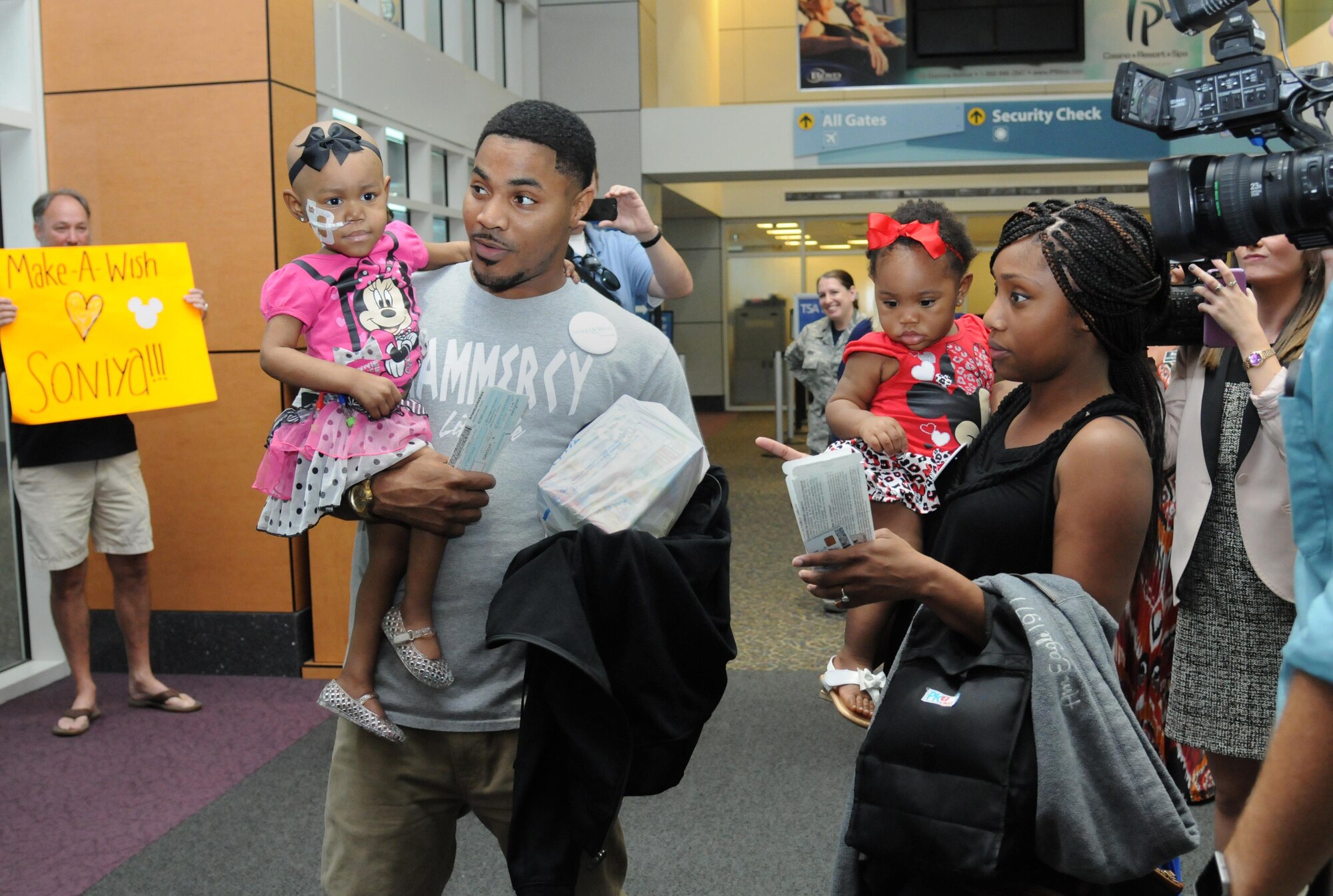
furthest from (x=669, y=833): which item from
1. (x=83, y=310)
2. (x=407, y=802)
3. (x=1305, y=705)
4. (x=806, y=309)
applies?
(x=806, y=309)

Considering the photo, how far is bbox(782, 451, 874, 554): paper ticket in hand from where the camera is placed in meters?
1.48

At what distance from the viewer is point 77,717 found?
4.69m

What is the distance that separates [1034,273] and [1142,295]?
0.18 metres

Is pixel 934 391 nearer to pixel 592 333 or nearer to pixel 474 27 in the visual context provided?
pixel 592 333

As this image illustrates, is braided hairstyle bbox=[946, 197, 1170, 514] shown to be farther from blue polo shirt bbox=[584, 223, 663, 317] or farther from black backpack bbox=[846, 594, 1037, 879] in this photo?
blue polo shirt bbox=[584, 223, 663, 317]

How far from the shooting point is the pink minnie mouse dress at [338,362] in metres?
2.06

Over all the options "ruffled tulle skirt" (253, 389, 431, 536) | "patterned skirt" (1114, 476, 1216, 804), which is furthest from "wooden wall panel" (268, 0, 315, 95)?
"patterned skirt" (1114, 476, 1216, 804)

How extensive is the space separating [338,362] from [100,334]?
275 centimetres

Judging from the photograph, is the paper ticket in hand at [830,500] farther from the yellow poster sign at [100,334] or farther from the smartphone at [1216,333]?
the yellow poster sign at [100,334]

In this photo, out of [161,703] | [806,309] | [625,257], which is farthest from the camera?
[806,309]

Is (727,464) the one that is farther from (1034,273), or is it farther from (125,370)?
(1034,273)

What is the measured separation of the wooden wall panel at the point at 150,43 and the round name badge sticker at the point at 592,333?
3699mm

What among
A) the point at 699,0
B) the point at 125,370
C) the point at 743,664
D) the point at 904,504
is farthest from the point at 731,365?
the point at 904,504

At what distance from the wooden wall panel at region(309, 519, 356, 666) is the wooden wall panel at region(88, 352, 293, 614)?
0.26 feet
